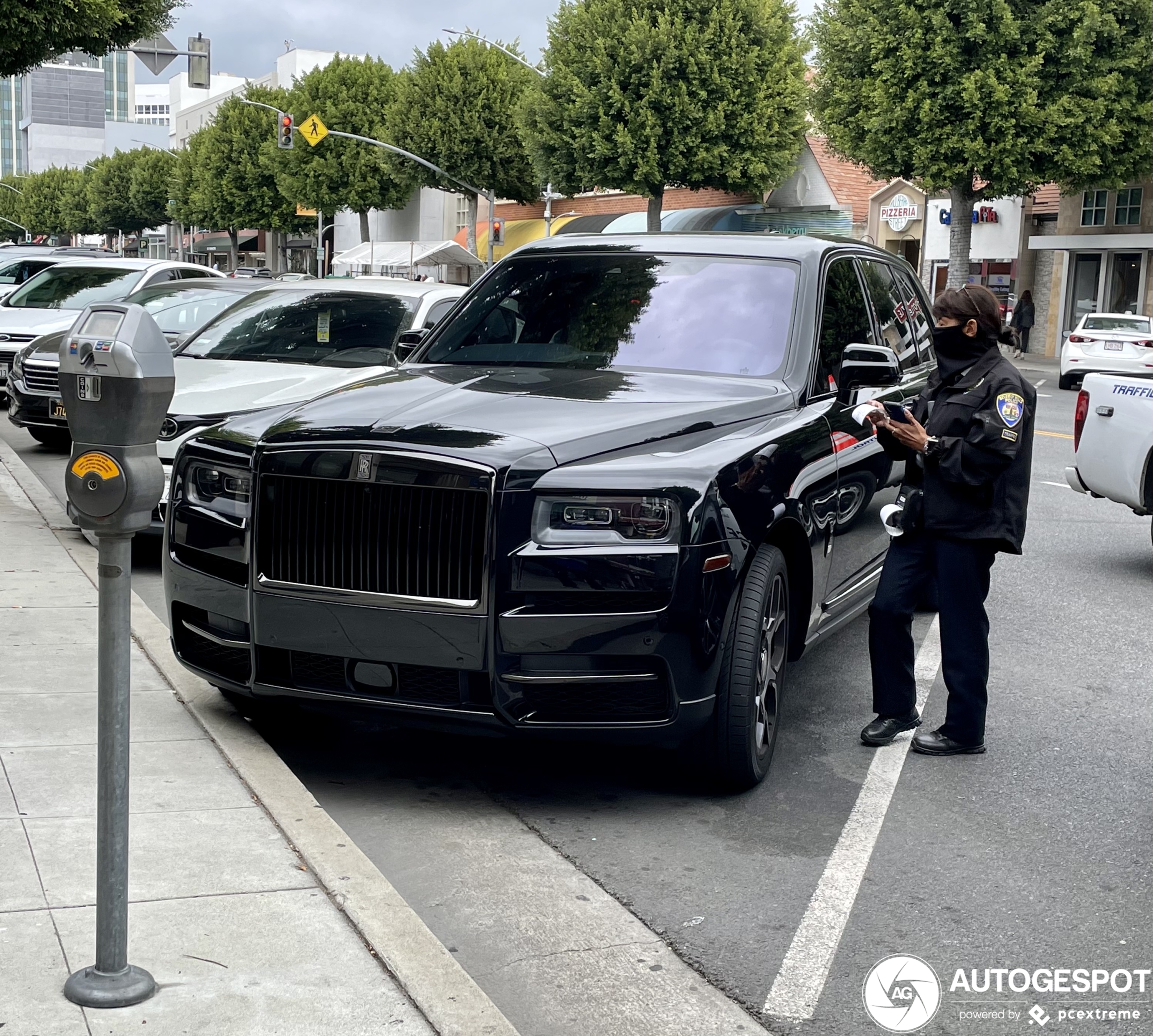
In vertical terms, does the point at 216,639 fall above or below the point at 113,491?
below

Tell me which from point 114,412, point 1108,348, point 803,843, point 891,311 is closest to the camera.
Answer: point 114,412

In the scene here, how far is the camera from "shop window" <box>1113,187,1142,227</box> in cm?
3672

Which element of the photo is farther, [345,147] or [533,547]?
[345,147]

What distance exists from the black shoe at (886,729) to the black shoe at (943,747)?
4.1 inches

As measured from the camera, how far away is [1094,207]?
124 ft

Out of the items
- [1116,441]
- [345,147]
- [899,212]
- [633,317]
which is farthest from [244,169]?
[633,317]

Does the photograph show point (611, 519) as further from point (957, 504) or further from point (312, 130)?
point (312, 130)

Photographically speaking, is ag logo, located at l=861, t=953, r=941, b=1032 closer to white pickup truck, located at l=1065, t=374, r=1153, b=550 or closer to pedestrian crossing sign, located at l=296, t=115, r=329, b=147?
white pickup truck, located at l=1065, t=374, r=1153, b=550

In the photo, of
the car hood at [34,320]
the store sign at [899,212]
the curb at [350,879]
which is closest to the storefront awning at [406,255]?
the store sign at [899,212]

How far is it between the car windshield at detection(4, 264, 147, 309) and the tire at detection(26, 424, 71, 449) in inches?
97.3

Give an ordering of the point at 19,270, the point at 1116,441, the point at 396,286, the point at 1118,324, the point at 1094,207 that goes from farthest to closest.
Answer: the point at 1094,207 < the point at 1118,324 < the point at 19,270 < the point at 396,286 < the point at 1116,441

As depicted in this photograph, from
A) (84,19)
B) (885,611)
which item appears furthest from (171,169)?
(885,611)

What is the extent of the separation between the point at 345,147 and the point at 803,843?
2257 inches

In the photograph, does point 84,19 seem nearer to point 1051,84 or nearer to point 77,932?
point 77,932
